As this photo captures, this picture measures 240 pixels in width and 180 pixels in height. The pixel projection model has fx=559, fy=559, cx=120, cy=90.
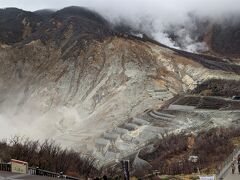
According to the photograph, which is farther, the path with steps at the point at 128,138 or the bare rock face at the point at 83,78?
the bare rock face at the point at 83,78

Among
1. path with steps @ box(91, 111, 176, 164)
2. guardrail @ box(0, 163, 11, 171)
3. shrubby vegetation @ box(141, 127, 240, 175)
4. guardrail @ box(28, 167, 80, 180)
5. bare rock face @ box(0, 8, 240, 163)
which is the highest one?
bare rock face @ box(0, 8, 240, 163)

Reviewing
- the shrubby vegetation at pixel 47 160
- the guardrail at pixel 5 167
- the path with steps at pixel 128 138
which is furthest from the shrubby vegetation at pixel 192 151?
the guardrail at pixel 5 167

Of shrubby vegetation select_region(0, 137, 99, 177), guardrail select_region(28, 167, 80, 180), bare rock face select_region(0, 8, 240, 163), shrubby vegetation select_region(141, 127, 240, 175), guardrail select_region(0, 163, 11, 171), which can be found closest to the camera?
guardrail select_region(28, 167, 80, 180)

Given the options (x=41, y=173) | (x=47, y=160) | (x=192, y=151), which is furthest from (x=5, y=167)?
(x=192, y=151)

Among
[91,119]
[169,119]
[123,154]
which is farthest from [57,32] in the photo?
[123,154]

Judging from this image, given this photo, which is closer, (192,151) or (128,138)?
(192,151)

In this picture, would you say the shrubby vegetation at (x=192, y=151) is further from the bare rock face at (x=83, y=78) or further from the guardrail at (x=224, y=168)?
the bare rock face at (x=83, y=78)

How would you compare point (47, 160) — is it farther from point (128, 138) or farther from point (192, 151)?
point (128, 138)

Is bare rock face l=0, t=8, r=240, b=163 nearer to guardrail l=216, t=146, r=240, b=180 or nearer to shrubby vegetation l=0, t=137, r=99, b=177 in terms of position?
shrubby vegetation l=0, t=137, r=99, b=177

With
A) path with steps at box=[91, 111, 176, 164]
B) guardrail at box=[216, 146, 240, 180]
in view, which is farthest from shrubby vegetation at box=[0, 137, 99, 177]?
path with steps at box=[91, 111, 176, 164]
